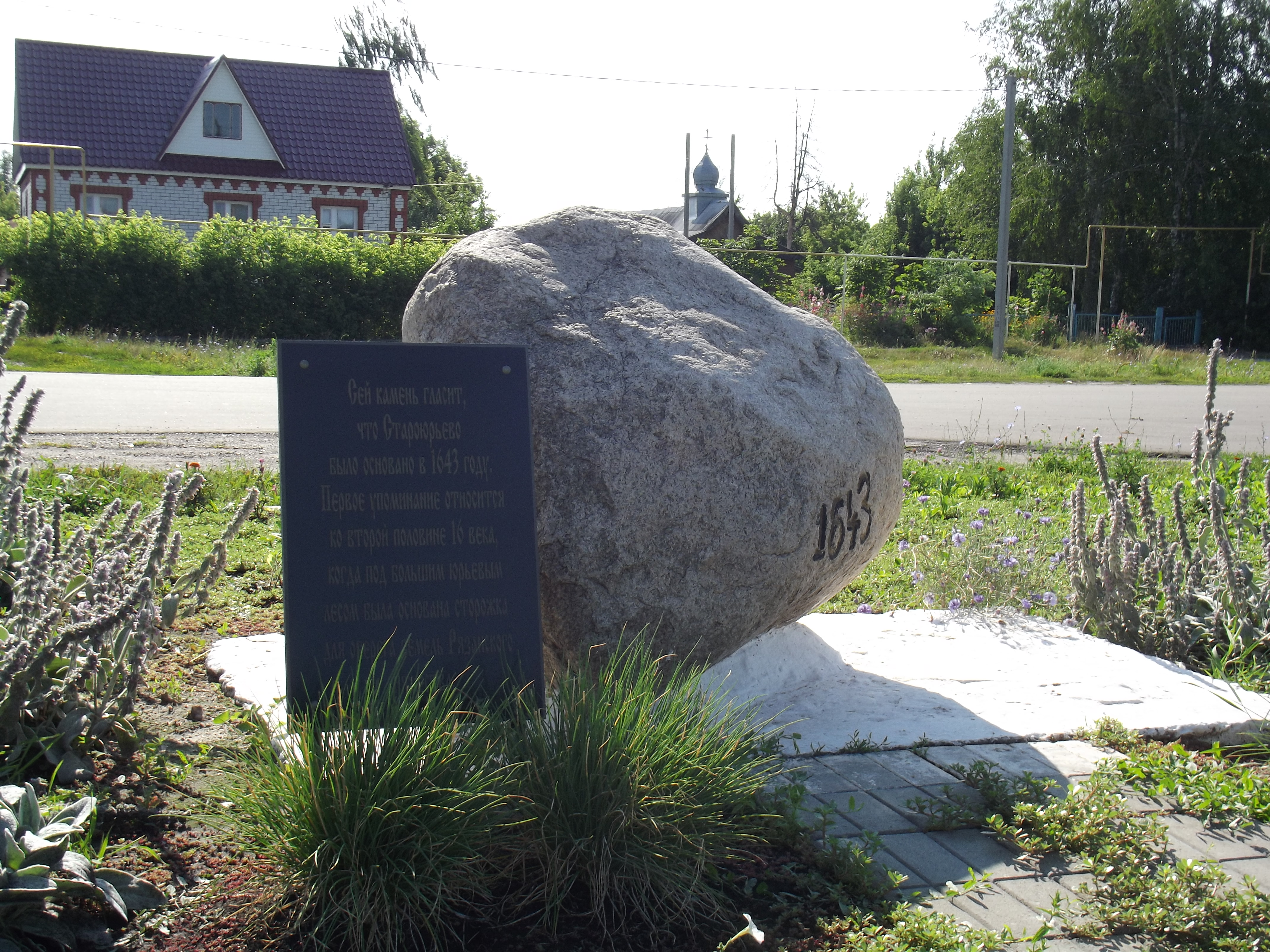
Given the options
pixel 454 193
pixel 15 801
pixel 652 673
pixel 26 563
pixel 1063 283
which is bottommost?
pixel 15 801

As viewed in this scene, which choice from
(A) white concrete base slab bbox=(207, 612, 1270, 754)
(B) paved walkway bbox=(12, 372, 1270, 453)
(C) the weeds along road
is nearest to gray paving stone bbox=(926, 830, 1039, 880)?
(A) white concrete base slab bbox=(207, 612, 1270, 754)

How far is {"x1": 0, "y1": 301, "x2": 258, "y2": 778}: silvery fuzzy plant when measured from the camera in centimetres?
278

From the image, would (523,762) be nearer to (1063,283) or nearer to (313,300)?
(313,300)

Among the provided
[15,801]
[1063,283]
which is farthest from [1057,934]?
[1063,283]

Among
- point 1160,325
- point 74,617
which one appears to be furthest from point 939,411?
point 1160,325

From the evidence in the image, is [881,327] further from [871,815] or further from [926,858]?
[926,858]

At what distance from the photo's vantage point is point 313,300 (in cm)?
2117

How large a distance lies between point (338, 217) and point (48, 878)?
3245cm

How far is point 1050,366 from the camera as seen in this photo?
2125 centimetres

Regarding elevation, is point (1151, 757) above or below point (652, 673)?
below

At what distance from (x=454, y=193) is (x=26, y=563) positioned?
48.1m

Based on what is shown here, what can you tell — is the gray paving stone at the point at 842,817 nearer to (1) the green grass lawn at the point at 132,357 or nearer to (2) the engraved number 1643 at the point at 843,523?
(2) the engraved number 1643 at the point at 843,523

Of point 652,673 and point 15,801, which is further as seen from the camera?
point 652,673

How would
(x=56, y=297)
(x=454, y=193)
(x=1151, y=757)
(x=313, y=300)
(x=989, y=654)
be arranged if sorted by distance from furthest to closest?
(x=454, y=193) → (x=313, y=300) → (x=56, y=297) → (x=989, y=654) → (x=1151, y=757)
